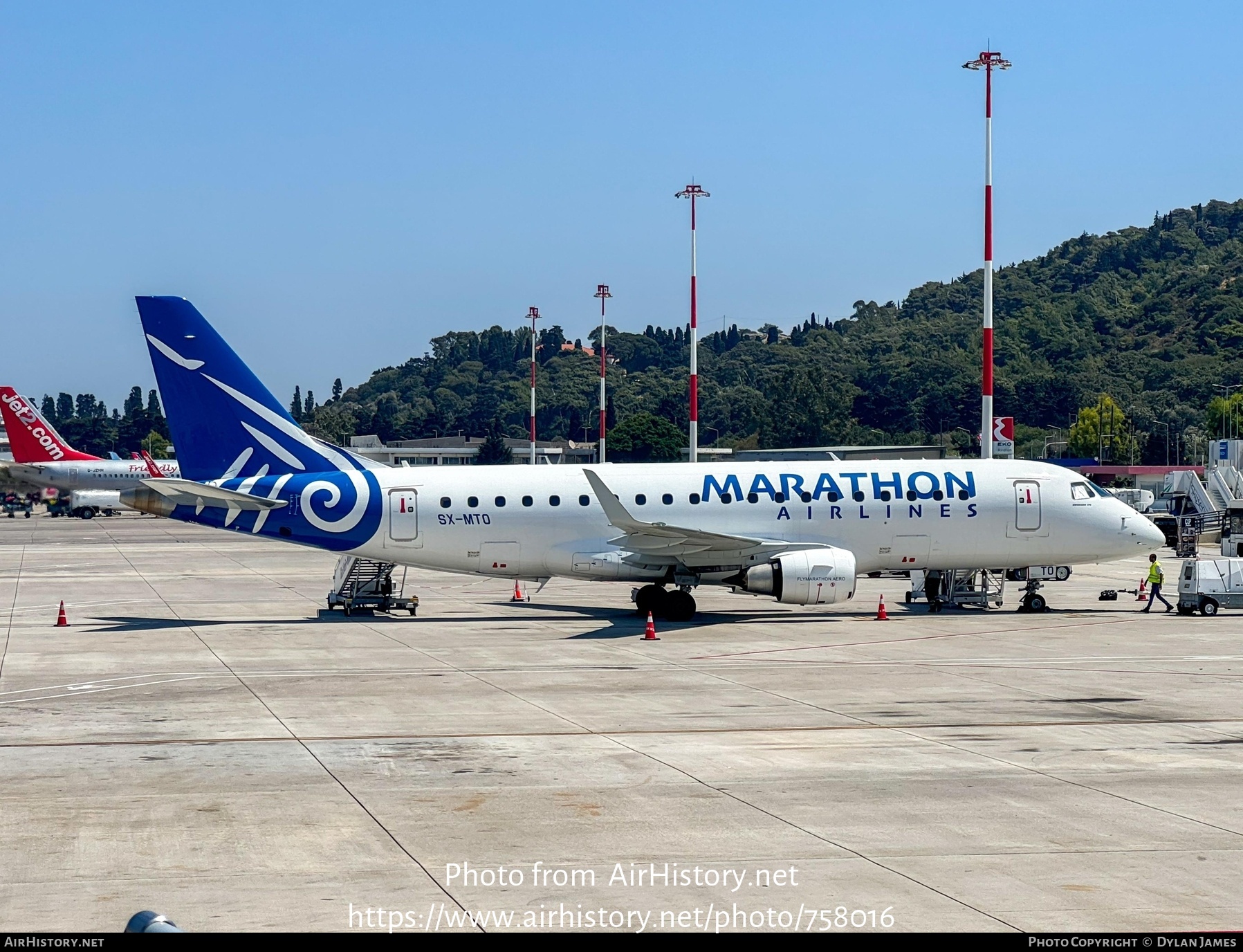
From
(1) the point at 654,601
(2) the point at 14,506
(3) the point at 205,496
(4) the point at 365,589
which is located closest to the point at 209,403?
(3) the point at 205,496

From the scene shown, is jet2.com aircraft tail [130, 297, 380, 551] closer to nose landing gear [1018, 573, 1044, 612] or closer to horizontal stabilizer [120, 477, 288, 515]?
horizontal stabilizer [120, 477, 288, 515]

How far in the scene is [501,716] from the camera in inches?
770

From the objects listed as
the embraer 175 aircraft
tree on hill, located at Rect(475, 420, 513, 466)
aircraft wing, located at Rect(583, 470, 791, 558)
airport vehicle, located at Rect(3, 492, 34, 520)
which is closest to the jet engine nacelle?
the embraer 175 aircraft

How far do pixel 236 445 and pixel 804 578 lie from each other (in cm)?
1470

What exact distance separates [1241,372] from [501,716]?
575 ft

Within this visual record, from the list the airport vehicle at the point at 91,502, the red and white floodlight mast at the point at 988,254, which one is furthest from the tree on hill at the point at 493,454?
the red and white floodlight mast at the point at 988,254

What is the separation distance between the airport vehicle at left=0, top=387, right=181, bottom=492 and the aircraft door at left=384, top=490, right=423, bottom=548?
74766 mm

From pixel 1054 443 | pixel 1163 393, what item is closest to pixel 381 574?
pixel 1054 443

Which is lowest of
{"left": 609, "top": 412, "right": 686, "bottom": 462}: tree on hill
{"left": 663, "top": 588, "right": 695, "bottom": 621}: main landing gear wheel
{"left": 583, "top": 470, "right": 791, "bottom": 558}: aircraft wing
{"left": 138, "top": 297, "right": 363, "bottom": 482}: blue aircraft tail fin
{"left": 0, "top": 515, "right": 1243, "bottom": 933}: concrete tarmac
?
{"left": 0, "top": 515, "right": 1243, "bottom": 933}: concrete tarmac

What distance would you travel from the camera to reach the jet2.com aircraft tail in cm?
3300

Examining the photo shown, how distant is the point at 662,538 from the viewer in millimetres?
32094

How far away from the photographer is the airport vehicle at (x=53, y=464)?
10369 centimetres

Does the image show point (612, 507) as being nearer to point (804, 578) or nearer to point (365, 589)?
point (804, 578)

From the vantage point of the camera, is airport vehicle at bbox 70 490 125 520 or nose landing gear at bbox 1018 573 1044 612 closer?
nose landing gear at bbox 1018 573 1044 612
